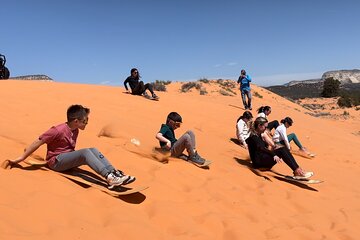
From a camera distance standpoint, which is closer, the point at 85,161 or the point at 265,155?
the point at 85,161

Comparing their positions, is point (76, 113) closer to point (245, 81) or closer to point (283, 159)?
point (283, 159)

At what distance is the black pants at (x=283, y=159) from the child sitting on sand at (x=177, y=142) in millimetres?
1177

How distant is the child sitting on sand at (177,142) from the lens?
6.09 meters

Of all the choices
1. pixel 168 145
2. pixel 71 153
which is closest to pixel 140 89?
pixel 168 145

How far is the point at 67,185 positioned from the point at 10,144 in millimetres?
1593

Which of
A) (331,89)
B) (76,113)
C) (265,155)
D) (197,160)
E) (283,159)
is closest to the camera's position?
(76,113)

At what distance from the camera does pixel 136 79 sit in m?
13.2

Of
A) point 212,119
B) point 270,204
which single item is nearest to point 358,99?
point 212,119

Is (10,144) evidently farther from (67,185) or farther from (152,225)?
(152,225)

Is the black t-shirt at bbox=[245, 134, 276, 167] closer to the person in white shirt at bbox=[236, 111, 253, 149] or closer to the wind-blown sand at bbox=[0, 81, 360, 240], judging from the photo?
the wind-blown sand at bbox=[0, 81, 360, 240]

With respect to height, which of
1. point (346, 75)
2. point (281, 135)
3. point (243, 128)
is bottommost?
point (281, 135)

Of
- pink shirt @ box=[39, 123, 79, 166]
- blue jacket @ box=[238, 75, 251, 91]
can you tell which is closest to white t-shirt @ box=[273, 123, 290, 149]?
pink shirt @ box=[39, 123, 79, 166]

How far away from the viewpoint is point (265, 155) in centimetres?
658

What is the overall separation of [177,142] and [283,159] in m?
1.88
